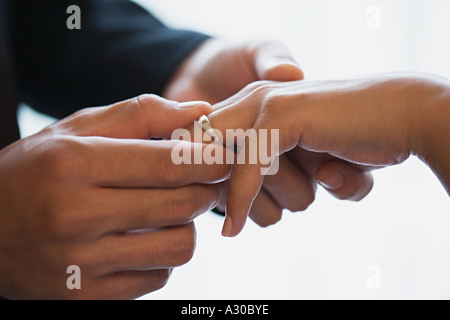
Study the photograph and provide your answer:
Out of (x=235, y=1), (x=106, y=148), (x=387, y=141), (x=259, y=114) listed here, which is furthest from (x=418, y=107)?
(x=235, y=1)

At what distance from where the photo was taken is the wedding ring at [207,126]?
0.73m

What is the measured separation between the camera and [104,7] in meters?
1.21

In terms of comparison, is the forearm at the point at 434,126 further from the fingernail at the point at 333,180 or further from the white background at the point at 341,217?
the white background at the point at 341,217

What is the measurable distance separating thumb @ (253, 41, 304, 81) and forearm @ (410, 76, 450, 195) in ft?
0.74

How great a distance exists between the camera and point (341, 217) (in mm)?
1417

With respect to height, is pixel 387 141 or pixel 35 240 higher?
pixel 387 141

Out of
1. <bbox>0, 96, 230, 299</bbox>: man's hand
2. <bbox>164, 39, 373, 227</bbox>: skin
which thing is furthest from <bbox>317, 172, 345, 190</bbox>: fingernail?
<bbox>0, 96, 230, 299</bbox>: man's hand

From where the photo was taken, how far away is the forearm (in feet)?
2.08

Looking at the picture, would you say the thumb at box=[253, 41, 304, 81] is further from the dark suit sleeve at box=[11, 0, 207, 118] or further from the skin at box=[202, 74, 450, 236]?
the dark suit sleeve at box=[11, 0, 207, 118]

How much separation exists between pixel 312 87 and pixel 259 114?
0.09 meters

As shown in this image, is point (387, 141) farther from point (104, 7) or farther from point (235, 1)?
point (235, 1)

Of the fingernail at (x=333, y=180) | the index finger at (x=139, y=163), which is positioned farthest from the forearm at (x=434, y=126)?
the index finger at (x=139, y=163)

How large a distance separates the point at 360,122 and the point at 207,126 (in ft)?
0.72
